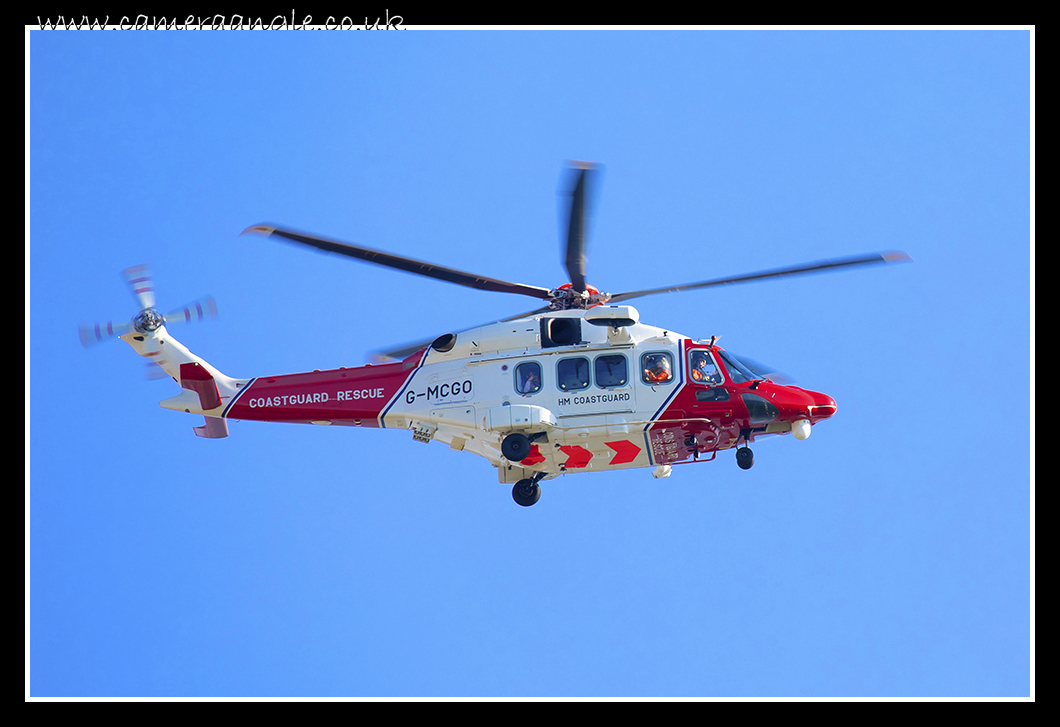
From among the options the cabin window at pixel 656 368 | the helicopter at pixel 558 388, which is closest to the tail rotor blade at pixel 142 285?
the helicopter at pixel 558 388

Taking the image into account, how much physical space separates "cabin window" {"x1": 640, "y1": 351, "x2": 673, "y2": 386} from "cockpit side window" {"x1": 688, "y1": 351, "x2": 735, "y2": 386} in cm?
34

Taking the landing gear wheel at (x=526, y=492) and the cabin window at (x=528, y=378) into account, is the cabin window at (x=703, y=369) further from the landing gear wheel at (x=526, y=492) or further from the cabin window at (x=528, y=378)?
the landing gear wheel at (x=526, y=492)

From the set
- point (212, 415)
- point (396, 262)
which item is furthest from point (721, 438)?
point (212, 415)

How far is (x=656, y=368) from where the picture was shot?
707 inches

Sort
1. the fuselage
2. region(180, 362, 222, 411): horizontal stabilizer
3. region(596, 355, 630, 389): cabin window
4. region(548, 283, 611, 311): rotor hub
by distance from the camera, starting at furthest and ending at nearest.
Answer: region(180, 362, 222, 411): horizontal stabilizer, region(548, 283, 611, 311): rotor hub, region(596, 355, 630, 389): cabin window, the fuselage

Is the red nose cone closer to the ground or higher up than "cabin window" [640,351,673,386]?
closer to the ground

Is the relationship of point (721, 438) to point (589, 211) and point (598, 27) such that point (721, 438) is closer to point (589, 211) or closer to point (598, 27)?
point (589, 211)

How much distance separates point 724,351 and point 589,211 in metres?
3.45

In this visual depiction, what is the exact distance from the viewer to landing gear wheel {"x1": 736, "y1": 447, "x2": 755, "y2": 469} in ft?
57.1

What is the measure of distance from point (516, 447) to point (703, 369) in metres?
3.14

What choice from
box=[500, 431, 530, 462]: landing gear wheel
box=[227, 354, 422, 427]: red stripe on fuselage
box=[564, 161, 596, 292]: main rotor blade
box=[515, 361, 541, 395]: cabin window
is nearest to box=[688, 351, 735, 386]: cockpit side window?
box=[564, 161, 596, 292]: main rotor blade

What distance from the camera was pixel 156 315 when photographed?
1911 centimetres

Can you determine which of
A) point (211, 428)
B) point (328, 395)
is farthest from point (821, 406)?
point (211, 428)

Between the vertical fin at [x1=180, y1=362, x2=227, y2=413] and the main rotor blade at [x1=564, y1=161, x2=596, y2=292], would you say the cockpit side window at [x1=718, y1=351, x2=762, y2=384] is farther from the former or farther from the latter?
the vertical fin at [x1=180, y1=362, x2=227, y2=413]
